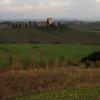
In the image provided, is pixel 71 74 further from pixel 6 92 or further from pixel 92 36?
pixel 92 36

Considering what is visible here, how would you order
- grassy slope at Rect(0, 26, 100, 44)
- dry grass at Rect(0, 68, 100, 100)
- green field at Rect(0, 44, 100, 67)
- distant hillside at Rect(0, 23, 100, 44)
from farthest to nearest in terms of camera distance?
grassy slope at Rect(0, 26, 100, 44) < distant hillside at Rect(0, 23, 100, 44) < green field at Rect(0, 44, 100, 67) < dry grass at Rect(0, 68, 100, 100)

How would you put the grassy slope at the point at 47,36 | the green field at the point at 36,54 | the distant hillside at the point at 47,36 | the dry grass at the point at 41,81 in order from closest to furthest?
the dry grass at the point at 41,81, the green field at the point at 36,54, the distant hillside at the point at 47,36, the grassy slope at the point at 47,36

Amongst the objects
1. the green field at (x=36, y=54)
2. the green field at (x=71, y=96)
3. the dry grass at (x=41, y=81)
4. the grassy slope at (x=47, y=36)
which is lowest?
the grassy slope at (x=47, y=36)

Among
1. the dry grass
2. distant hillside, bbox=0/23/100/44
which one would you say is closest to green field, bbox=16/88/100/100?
the dry grass

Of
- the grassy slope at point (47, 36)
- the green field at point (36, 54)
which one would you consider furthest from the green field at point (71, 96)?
the grassy slope at point (47, 36)

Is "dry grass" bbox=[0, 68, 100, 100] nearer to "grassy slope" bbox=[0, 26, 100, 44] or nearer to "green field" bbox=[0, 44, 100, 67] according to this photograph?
"green field" bbox=[0, 44, 100, 67]

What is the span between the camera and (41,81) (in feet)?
66.8

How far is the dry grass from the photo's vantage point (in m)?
18.1

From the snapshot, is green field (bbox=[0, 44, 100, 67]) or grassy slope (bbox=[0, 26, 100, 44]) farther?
grassy slope (bbox=[0, 26, 100, 44])

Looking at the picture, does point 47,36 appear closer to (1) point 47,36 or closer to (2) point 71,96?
(1) point 47,36

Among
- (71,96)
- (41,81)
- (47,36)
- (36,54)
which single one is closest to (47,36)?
(47,36)

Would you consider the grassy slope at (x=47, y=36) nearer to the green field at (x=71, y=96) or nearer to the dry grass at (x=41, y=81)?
the dry grass at (x=41, y=81)

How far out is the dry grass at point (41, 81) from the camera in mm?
18141

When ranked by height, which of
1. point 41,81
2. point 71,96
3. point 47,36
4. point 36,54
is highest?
point 71,96
